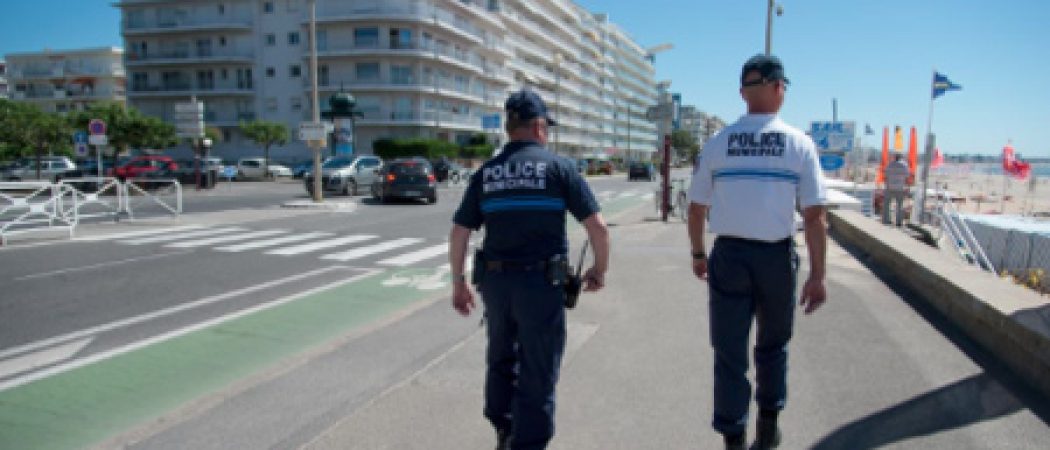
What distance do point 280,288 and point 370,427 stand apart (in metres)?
5.01

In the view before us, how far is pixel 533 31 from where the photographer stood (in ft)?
274

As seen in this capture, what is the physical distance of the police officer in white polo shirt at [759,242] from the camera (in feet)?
10.3

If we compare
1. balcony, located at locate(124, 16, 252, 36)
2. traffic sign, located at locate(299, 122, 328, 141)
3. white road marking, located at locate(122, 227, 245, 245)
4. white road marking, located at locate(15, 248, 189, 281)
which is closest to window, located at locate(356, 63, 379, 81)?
balcony, located at locate(124, 16, 252, 36)

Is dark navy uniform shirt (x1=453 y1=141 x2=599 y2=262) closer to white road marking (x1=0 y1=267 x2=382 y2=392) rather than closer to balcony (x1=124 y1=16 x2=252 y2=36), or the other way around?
white road marking (x1=0 y1=267 x2=382 y2=392)

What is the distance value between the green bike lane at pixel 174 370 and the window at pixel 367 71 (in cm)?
5335

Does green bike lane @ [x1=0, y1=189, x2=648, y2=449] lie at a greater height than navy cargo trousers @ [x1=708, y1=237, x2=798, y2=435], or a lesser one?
lesser

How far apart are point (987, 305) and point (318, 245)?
1011cm

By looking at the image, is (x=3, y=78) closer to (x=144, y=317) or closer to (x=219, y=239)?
(x=219, y=239)

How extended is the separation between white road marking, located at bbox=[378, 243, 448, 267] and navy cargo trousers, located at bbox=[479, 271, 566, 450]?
22.8ft

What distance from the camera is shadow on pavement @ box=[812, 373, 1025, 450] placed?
10.9ft

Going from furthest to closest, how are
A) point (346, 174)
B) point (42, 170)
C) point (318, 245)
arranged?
point (42, 170) → point (346, 174) → point (318, 245)

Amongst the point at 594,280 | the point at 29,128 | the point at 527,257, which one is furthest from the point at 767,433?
the point at 29,128

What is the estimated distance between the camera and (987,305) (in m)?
4.67

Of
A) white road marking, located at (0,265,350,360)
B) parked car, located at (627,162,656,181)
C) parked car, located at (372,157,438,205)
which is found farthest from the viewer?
parked car, located at (627,162,656,181)
